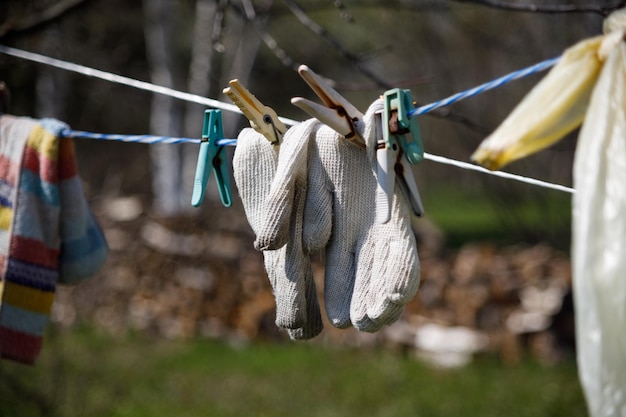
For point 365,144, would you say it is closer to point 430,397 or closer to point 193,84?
point 430,397

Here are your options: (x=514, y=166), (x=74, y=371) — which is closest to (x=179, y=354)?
(x=74, y=371)

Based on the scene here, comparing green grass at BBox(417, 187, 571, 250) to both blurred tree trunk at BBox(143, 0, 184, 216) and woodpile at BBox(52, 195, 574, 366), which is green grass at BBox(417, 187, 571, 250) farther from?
blurred tree trunk at BBox(143, 0, 184, 216)

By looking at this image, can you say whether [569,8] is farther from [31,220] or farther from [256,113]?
[31,220]

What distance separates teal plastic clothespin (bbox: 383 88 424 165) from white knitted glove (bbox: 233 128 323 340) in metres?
0.19

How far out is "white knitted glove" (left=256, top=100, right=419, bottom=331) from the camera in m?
1.37

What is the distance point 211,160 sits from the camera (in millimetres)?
1668

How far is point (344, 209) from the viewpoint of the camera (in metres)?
1.43

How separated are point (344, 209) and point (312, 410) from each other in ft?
11.7

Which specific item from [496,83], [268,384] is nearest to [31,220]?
[496,83]

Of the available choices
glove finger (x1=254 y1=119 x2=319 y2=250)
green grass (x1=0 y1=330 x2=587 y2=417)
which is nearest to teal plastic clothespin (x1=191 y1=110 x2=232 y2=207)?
glove finger (x1=254 y1=119 x2=319 y2=250)

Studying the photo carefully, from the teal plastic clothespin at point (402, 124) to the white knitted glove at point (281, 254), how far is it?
0.61 feet

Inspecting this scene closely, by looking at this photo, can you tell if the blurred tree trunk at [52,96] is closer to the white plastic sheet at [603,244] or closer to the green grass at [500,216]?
the green grass at [500,216]

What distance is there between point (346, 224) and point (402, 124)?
0.66 ft

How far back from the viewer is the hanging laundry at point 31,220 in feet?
6.17
